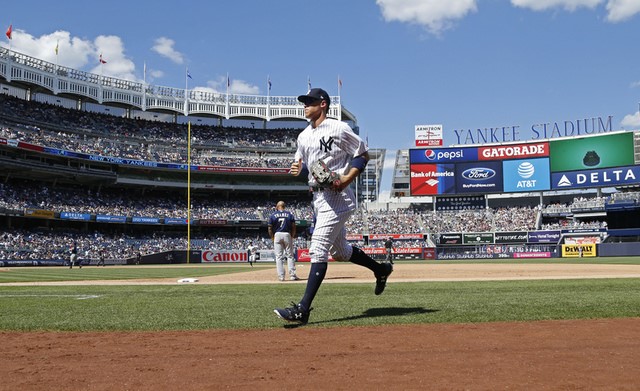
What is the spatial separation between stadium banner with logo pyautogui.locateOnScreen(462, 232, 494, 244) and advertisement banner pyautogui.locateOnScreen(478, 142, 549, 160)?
29.1 ft

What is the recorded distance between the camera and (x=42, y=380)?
2934 mm

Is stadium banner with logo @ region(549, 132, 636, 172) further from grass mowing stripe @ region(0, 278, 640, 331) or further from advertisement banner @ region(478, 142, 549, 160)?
grass mowing stripe @ region(0, 278, 640, 331)

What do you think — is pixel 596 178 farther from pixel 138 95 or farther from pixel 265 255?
pixel 138 95

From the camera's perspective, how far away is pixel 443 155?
52.9 m

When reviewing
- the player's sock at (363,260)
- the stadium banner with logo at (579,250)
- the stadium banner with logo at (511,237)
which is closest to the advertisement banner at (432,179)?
the stadium banner with logo at (511,237)

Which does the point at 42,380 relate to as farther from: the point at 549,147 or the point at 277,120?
the point at 277,120

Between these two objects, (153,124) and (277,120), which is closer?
(153,124)

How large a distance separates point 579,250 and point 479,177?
13277 millimetres

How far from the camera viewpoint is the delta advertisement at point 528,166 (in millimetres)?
47750

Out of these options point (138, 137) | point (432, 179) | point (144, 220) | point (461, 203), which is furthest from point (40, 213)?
point (461, 203)

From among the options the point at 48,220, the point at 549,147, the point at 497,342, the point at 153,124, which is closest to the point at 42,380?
the point at 497,342

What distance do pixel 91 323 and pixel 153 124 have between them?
186 feet

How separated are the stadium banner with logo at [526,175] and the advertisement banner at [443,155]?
332 centimetres

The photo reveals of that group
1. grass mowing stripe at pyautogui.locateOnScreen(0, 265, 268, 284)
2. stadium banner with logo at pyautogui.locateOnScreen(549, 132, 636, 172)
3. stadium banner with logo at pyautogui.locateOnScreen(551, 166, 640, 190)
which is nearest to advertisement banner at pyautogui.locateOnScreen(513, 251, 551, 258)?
stadium banner with logo at pyautogui.locateOnScreen(551, 166, 640, 190)
